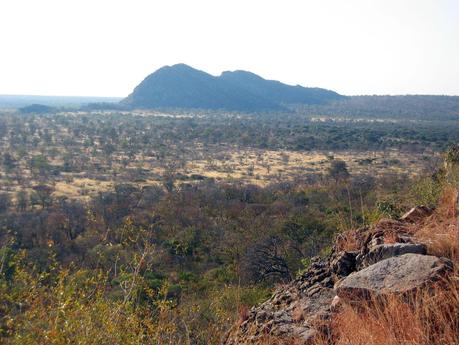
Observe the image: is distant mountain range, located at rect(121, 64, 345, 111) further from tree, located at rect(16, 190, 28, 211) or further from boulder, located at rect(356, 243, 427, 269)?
boulder, located at rect(356, 243, 427, 269)

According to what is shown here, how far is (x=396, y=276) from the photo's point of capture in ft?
11.2

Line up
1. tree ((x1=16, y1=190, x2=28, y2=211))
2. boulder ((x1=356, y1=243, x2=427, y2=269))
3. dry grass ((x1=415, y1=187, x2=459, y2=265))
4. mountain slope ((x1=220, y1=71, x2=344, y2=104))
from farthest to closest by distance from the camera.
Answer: mountain slope ((x1=220, y1=71, x2=344, y2=104))
tree ((x1=16, y1=190, x2=28, y2=211))
boulder ((x1=356, y1=243, x2=427, y2=269))
dry grass ((x1=415, y1=187, x2=459, y2=265))

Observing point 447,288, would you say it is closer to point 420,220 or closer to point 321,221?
point 420,220

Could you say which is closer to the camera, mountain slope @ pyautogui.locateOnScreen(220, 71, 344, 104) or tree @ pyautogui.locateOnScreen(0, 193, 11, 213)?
tree @ pyautogui.locateOnScreen(0, 193, 11, 213)

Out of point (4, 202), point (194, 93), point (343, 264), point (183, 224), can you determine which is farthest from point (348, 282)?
point (194, 93)

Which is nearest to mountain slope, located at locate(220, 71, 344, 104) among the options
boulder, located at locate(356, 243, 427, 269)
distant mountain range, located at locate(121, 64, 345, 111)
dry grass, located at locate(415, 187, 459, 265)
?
distant mountain range, located at locate(121, 64, 345, 111)

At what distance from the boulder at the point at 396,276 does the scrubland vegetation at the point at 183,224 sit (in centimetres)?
18

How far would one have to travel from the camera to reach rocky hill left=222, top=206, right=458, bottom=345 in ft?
11.1

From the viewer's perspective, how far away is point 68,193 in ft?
93.7

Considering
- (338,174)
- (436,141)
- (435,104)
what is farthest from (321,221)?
(435,104)

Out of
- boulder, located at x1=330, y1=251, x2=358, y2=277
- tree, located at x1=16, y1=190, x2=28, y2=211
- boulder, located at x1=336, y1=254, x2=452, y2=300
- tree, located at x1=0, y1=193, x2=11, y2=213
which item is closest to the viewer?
boulder, located at x1=336, y1=254, x2=452, y2=300

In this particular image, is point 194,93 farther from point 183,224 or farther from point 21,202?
point 183,224

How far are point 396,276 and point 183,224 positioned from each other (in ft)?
53.0

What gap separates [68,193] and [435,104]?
13421 centimetres
